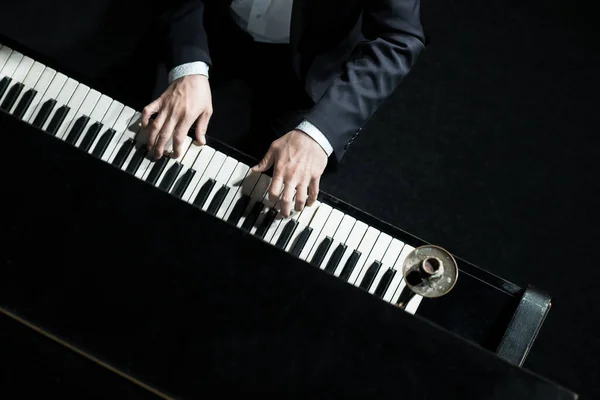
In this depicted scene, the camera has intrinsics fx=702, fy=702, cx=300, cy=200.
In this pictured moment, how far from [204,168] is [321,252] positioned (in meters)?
0.44

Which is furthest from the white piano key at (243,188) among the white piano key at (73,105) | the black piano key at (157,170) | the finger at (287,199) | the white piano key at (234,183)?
the white piano key at (73,105)

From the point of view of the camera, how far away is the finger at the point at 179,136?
2.15 meters

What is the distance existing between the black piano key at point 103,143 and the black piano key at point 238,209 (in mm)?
446

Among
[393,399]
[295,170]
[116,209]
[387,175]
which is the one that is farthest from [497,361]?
[387,175]

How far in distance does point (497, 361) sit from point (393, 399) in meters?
0.27

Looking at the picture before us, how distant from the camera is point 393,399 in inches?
65.1

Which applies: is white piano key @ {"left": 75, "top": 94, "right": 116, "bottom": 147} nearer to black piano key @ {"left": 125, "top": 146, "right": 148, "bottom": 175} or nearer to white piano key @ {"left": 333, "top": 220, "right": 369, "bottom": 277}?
black piano key @ {"left": 125, "top": 146, "right": 148, "bottom": 175}

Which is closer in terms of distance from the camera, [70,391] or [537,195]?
[70,391]

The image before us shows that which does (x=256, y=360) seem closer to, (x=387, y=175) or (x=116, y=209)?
(x=116, y=209)

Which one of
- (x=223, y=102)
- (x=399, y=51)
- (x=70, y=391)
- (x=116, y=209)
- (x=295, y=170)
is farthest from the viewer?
(x=223, y=102)

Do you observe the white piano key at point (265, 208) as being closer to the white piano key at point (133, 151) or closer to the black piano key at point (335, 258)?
the black piano key at point (335, 258)

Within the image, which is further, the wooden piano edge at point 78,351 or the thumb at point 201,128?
the thumb at point 201,128

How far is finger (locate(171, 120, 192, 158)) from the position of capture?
2.15m

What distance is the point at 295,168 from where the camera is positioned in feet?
6.99
